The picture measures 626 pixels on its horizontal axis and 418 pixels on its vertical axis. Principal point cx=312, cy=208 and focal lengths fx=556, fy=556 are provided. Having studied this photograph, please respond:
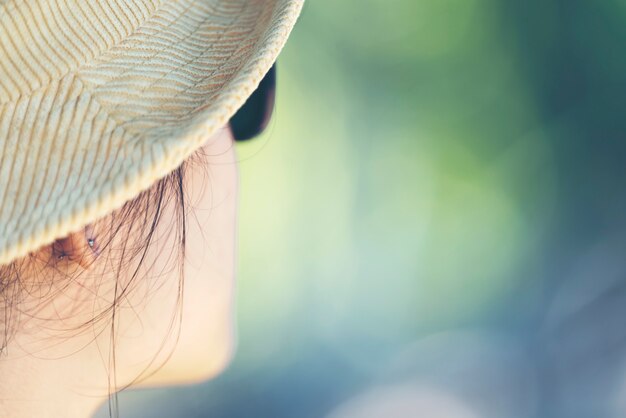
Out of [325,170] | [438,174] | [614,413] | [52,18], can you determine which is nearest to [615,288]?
[614,413]

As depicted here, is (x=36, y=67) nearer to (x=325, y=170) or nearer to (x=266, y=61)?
(x=266, y=61)

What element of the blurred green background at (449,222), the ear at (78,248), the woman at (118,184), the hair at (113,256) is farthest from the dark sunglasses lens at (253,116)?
the blurred green background at (449,222)

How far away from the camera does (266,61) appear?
352 millimetres

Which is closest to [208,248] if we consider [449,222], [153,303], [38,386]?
[153,303]

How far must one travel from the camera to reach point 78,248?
1.37 ft

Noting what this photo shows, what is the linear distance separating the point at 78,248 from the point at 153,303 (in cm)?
11

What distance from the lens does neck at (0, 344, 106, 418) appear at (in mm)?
468

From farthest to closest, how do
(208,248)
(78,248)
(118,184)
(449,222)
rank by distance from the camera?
1. (449,222)
2. (208,248)
3. (78,248)
4. (118,184)

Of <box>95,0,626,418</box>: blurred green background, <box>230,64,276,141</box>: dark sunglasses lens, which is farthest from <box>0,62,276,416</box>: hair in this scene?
<box>95,0,626,418</box>: blurred green background

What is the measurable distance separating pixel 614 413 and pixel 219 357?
3.24ft

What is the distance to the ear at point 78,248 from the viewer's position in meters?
0.41

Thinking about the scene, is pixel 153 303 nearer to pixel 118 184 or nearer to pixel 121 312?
pixel 121 312

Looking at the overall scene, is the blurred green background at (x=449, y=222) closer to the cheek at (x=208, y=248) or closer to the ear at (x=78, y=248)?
the cheek at (x=208, y=248)

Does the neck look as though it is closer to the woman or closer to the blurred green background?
the woman
